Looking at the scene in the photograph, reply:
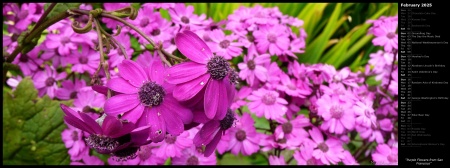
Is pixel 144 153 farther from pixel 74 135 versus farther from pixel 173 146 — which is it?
pixel 74 135

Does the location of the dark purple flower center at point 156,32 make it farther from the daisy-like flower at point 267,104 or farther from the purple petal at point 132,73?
the purple petal at point 132,73

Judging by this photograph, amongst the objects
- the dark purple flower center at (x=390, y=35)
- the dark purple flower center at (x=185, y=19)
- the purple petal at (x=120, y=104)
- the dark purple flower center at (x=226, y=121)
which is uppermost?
the dark purple flower center at (x=185, y=19)

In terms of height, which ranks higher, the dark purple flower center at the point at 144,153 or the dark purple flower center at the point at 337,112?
the dark purple flower center at the point at 337,112

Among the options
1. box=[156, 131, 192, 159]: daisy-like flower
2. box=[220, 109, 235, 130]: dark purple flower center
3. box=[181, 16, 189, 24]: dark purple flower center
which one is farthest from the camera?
box=[181, 16, 189, 24]: dark purple flower center

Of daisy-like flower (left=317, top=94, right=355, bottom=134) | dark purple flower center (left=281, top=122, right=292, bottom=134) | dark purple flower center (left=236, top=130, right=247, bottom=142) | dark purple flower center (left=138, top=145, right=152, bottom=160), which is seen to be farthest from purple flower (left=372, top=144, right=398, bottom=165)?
dark purple flower center (left=138, top=145, right=152, bottom=160)

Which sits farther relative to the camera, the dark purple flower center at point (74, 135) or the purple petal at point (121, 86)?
the dark purple flower center at point (74, 135)

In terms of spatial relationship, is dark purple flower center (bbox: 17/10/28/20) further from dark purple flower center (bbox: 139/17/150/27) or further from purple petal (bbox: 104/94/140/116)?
purple petal (bbox: 104/94/140/116)

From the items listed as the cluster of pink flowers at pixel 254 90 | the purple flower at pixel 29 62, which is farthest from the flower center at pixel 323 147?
the purple flower at pixel 29 62
